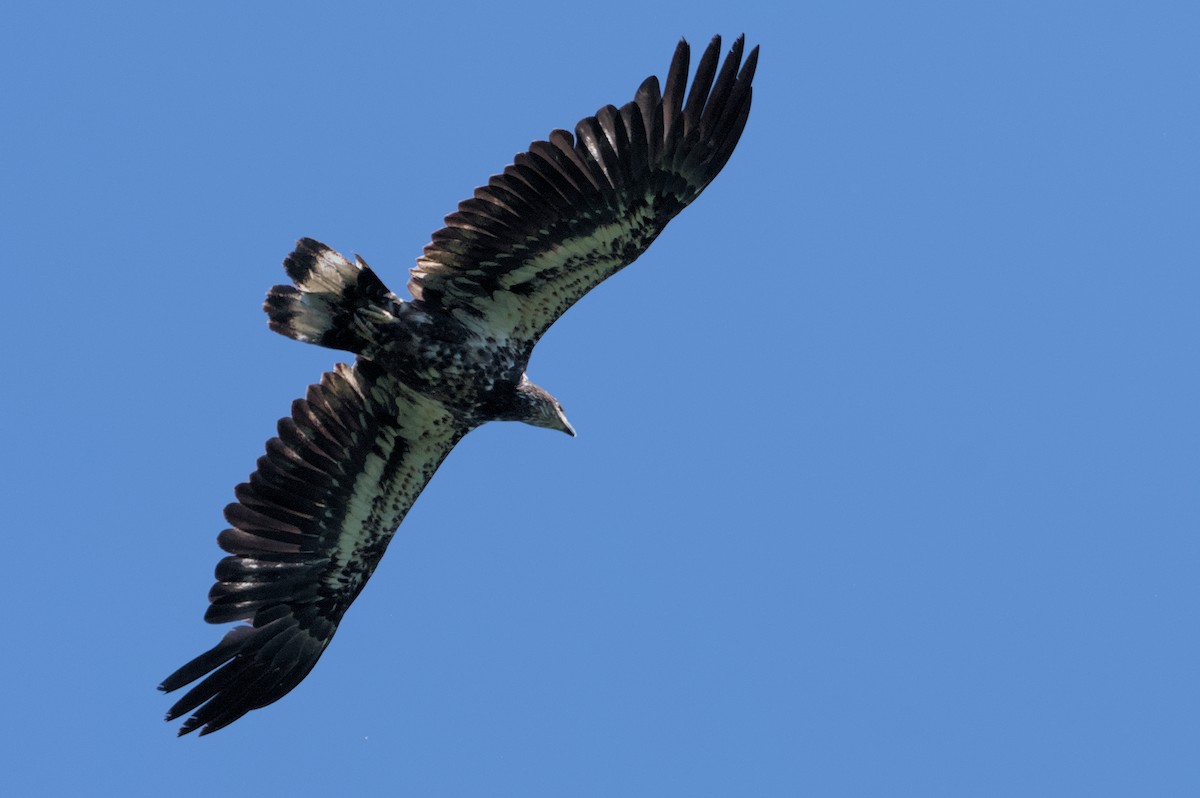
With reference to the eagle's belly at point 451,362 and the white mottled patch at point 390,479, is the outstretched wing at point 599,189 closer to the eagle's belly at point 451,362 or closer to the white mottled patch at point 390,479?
the eagle's belly at point 451,362

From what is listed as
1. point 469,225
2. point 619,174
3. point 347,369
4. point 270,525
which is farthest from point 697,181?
point 270,525

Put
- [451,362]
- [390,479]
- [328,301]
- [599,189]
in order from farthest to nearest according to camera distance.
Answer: [390,479]
[451,362]
[328,301]
[599,189]

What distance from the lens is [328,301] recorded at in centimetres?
1236

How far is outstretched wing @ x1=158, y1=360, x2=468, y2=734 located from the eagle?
1cm

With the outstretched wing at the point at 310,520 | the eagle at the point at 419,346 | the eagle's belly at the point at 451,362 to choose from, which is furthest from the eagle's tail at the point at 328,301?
the outstretched wing at the point at 310,520

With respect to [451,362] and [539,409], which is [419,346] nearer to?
[451,362]

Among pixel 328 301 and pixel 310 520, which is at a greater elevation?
pixel 328 301

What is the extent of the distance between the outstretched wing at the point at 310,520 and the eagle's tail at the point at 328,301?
578 mm

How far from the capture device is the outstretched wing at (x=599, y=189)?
1172 cm

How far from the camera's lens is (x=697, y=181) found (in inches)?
469

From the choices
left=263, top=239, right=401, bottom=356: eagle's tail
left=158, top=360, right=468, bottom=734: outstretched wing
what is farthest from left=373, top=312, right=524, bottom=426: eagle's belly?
left=158, top=360, right=468, bottom=734: outstretched wing

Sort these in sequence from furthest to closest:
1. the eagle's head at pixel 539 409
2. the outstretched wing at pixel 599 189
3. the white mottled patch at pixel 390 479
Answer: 1. the white mottled patch at pixel 390 479
2. the eagle's head at pixel 539 409
3. the outstretched wing at pixel 599 189

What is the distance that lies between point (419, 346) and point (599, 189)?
1835 millimetres

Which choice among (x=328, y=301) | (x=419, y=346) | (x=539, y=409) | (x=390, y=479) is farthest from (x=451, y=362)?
(x=390, y=479)
